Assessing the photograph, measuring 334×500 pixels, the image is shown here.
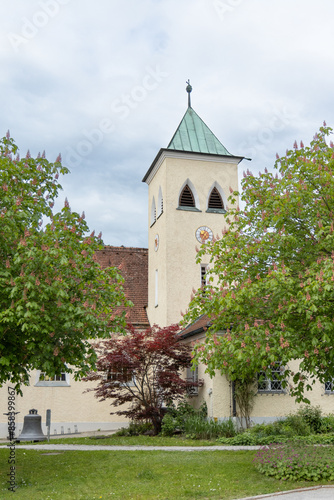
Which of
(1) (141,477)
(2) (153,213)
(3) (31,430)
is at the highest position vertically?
(2) (153,213)

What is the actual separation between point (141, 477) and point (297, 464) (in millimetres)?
2939

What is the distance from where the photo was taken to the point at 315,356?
32.2 feet

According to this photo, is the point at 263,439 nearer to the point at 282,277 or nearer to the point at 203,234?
the point at 282,277

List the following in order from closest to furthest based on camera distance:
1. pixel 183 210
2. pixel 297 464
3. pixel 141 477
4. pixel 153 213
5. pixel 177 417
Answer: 1. pixel 297 464
2. pixel 141 477
3. pixel 177 417
4. pixel 183 210
5. pixel 153 213

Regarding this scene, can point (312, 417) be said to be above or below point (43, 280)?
below

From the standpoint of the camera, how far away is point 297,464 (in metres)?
9.95

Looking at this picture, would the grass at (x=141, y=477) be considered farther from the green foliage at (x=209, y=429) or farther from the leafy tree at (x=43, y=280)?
the green foliage at (x=209, y=429)

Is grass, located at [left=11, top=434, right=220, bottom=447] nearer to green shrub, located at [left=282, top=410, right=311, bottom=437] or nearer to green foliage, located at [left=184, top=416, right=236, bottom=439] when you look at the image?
green foliage, located at [left=184, top=416, right=236, bottom=439]

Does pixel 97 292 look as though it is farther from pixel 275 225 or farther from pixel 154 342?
pixel 154 342

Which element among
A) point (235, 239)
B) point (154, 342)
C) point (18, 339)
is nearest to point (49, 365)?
point (18, 339)

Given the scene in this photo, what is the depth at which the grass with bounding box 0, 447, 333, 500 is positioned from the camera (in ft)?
29.7

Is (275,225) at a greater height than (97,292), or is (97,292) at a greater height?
(275,225)

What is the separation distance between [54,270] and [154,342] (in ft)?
32.8

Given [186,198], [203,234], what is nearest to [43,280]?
[203,234]
